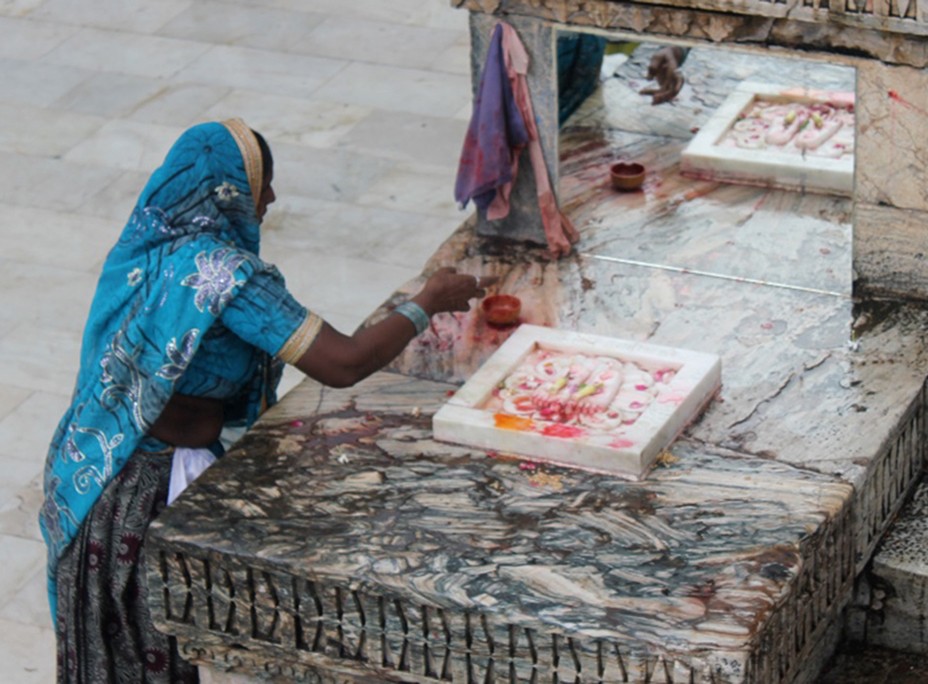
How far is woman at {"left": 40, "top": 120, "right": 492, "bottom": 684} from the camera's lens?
4.94 metres

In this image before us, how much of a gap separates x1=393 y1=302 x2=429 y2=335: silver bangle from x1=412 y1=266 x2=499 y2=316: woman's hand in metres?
0.03

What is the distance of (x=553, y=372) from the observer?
561 cm

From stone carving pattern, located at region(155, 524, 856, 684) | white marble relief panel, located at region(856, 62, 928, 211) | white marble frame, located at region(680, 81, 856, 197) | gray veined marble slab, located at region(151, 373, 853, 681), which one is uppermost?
white marble relief panel, located at region(856, 62, 928, 211)

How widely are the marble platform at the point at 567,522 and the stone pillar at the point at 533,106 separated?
400mm

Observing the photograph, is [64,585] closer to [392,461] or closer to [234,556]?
[234,556]

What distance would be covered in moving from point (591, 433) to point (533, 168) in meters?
1.36

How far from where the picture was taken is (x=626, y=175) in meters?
6.93

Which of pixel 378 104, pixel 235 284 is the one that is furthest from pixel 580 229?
pixel 378 104

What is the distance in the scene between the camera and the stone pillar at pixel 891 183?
569 centimetres

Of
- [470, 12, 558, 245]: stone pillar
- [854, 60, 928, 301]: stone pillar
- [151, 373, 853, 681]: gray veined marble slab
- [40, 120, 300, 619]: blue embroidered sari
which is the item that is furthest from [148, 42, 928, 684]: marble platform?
[470, 12, 558, 245]: stone pillar

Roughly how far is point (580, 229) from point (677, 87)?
1.09m

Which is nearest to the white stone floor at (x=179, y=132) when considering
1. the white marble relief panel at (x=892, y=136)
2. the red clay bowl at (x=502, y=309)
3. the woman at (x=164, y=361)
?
the woman at (x=164, y=361)

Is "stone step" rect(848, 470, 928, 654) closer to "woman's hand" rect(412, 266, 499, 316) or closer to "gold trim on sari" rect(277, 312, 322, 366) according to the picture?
"woman's hand" rect(412, 266, 499, 316)

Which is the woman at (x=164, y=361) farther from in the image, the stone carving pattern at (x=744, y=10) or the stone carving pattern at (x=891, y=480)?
the stone carving pattern at (x=891, y=480)
